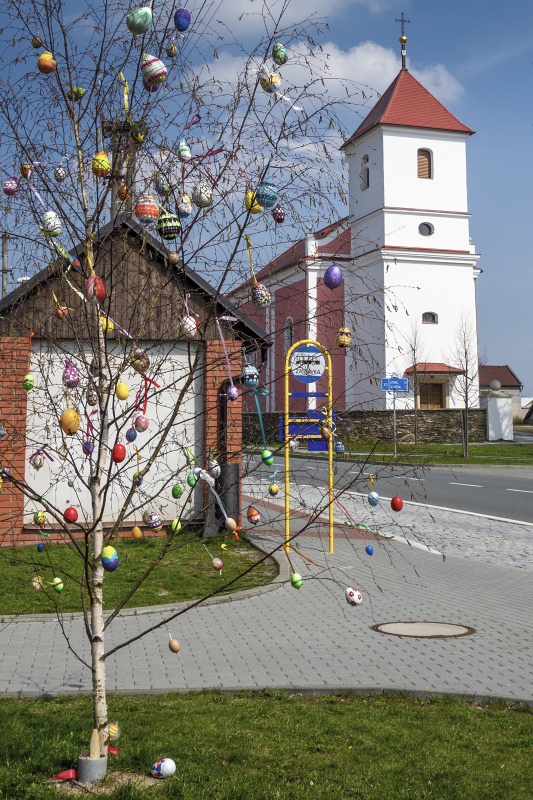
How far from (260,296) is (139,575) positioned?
625 centimetres

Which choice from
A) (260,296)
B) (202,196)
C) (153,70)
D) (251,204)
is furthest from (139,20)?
(260,296)

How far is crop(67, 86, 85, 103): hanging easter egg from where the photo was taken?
3842 mm

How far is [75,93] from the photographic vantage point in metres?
3.85

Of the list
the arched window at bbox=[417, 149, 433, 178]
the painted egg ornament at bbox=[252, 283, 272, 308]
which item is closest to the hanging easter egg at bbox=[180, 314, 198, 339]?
the painted egg ornament at bbox=[252, 283, 272, 308]

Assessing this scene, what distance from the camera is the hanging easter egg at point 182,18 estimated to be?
148 inches

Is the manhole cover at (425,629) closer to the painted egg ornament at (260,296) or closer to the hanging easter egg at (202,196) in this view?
the painted egg ornament at (260,296)

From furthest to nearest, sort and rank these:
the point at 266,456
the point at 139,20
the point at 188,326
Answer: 1. the point at 266,456
2. the point at 188,326
3. the point at 139,20

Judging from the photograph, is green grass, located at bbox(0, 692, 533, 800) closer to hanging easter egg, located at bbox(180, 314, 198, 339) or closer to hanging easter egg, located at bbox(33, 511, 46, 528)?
hanging easter egg, located at bbox(33, 511, 46, 528)

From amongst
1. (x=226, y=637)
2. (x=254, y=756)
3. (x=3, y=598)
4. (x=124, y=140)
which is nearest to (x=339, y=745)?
(x=254, y=756)

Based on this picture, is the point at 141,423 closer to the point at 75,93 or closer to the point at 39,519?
the point at 39,519

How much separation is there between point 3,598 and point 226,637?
2606 millimetres

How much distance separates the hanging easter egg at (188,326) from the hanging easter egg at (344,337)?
78cm

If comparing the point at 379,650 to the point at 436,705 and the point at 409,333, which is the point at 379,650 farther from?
the point at 409,333

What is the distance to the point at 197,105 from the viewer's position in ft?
12.7
